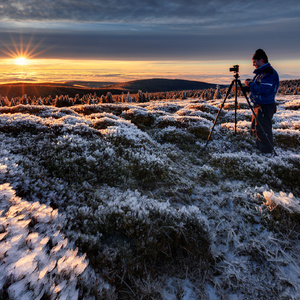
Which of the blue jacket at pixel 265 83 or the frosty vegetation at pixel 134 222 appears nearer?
the frosty vegetation at pixel 134 222

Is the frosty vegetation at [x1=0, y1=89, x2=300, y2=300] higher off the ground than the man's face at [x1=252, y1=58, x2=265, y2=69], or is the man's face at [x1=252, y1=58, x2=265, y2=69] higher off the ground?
the man's face at [x1=252, y1=58, x2=265, y2=69]

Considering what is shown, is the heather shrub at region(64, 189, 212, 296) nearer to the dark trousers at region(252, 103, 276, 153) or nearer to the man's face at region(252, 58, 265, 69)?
the dark trousers at region(252, 103, 276, 153)

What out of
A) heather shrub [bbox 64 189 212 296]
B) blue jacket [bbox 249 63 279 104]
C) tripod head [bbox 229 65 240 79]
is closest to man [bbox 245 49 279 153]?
blue jacket [bbox 249 63 279 104]

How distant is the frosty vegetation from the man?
5.81 ft

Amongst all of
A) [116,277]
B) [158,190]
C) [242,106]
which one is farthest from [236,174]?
[242,106]

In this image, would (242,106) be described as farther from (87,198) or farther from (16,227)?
(16,227)

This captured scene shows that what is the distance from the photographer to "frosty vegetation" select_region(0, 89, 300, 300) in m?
3.04

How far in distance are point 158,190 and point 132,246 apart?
107 inches

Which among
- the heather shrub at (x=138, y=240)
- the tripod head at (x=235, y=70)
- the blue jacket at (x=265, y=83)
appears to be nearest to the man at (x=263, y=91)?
the blue jacket at (x=265, y=83)

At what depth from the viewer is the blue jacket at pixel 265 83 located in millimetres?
9180

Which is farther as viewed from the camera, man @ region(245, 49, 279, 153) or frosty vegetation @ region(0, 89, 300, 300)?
man @ region(245, 49, 279, 153)

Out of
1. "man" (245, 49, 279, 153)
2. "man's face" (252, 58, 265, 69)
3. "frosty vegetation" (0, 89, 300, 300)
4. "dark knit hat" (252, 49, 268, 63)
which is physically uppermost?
"dark knit hat" (252, 49, 268, 63)

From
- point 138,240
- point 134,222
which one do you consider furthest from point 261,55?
point 138,240

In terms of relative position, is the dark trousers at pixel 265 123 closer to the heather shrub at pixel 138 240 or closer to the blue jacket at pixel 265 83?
the blue jacket at pixel 265 83
